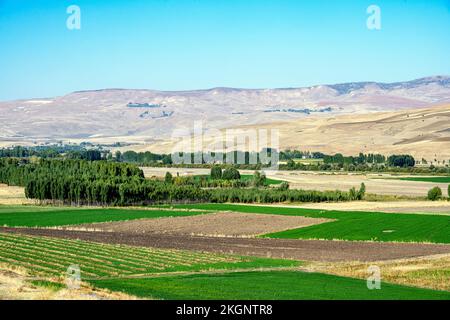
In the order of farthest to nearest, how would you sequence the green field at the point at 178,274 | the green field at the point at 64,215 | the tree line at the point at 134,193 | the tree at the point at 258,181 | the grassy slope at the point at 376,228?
the tree at the point at 258,181, the tree line at the point at 134,193, the green field at the point at 64,215, the grassy slope at the point at 376,228, the green field at the point at 178,274

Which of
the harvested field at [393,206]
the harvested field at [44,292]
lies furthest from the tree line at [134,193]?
the harvested field at [44,292]

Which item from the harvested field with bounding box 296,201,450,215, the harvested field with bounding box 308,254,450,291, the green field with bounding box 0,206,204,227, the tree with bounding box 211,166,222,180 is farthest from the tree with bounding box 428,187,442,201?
the harvested field with bounding box 308,254,450,291

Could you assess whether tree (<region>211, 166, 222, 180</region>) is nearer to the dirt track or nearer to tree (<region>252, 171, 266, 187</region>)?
tree (<region>252, 171, 266, 187</region>)

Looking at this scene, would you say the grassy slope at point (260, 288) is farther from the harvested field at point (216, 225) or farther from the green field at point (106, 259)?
the harvested field at point (216, 225)

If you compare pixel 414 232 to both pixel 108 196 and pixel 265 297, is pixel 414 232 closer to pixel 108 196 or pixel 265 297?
pixel 265 297

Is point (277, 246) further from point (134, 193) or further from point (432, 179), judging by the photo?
point (432, 179)
